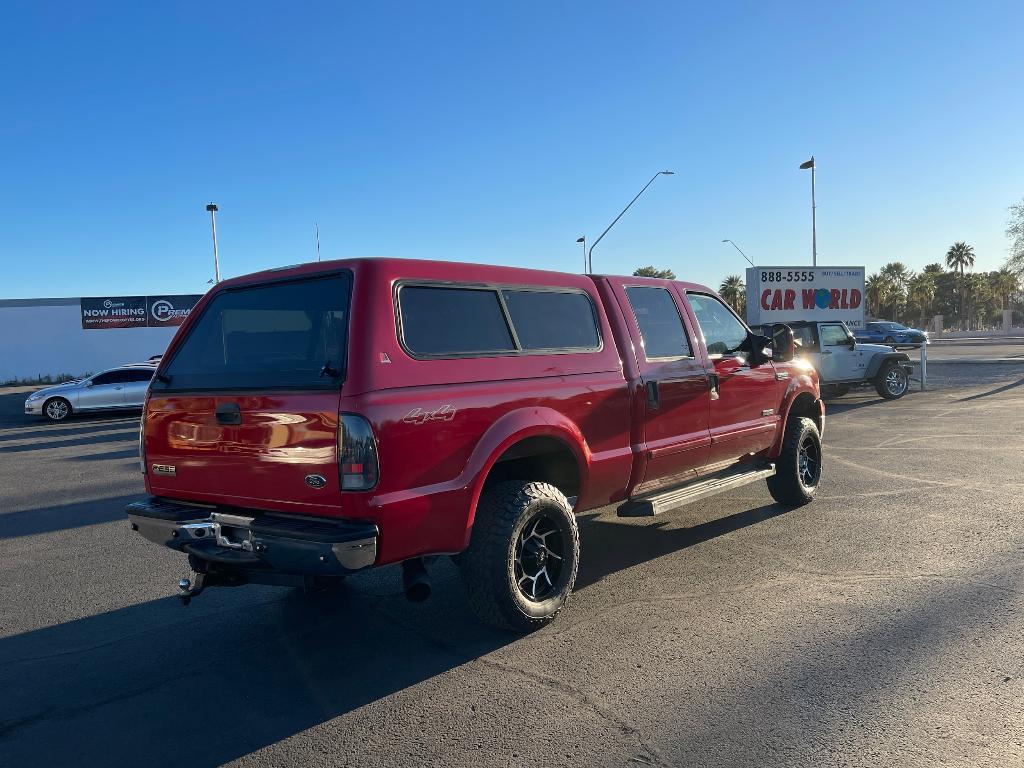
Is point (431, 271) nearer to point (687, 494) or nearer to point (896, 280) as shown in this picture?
point (687, 494)

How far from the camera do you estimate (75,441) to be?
14.6 m

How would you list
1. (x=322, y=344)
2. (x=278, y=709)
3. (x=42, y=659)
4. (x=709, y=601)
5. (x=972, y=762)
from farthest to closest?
(x=709, y=601)
(x=42, y=659)
(x=322, y=344)
(x=278, y=709)
(x=972, y=762)

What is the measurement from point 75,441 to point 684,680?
14.5 metres

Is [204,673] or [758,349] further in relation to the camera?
[758,349]

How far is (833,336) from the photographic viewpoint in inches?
616

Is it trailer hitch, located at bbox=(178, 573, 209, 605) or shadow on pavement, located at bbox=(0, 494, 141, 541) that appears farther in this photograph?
shadow on pavement, located at bbox=(0, 494, 141, 541)

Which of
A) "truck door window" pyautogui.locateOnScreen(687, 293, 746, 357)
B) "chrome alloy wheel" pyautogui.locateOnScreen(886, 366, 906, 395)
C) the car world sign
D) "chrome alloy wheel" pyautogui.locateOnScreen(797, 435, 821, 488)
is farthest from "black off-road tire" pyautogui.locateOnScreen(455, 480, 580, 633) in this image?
the car world sign

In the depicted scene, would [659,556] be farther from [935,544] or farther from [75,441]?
[75,441]

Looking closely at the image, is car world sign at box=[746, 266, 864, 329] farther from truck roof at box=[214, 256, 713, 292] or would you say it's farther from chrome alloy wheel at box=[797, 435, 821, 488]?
truck roof at box=[214, 256, 713, 292]

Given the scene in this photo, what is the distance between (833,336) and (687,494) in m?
11.9

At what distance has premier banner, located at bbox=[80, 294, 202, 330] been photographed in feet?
130

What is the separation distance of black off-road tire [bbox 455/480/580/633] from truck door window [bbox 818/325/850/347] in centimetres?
1283

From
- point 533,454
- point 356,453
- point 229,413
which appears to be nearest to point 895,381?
point 533,454

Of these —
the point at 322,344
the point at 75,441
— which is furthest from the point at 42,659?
the point at 75,441
